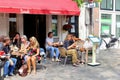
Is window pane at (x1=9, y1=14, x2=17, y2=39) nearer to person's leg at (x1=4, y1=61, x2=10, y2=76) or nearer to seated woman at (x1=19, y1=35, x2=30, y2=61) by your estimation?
seated woman at (x1=19, y1=35, x2=30, y2=61)

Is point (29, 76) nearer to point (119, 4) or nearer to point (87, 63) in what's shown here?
point (87, 63)

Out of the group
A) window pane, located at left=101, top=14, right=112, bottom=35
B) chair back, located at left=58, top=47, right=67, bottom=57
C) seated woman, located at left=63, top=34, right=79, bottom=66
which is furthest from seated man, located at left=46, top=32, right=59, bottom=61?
window pane, located at left=101, top=14, right=112, bottom=35

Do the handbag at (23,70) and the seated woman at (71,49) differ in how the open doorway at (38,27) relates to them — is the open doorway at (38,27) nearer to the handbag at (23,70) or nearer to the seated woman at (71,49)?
the seated woman at (71,49)

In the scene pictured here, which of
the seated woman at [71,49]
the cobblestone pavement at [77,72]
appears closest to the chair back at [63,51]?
the seated woman at [71,49]

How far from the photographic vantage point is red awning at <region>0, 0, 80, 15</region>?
1234 cm

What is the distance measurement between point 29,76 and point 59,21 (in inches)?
231

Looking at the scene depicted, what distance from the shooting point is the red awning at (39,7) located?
12.3m

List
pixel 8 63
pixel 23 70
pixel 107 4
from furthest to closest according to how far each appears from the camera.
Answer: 1. pixel 107 4
2. pixel 23 70
3. pixel 8 63

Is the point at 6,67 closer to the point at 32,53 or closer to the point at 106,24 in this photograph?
the point at 32,53

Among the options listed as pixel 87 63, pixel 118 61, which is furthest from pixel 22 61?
pixel 118 61

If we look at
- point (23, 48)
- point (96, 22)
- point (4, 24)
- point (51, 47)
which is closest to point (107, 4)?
point (96, 22)

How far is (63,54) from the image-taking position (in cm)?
1278

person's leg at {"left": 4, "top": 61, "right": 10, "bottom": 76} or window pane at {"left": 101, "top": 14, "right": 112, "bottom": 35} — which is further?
window pane at {"left": 101, "top": 14, "right": 112, "bottom": 35}

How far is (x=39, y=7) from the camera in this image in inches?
523
